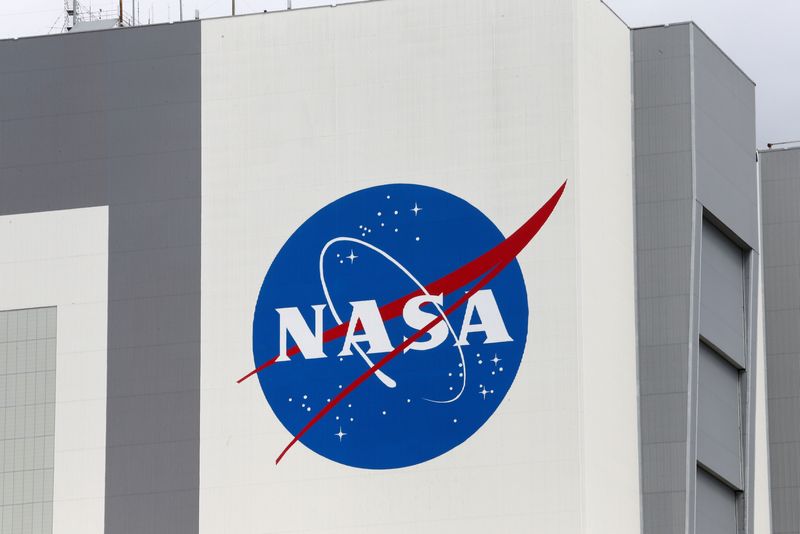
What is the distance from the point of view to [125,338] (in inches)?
2569

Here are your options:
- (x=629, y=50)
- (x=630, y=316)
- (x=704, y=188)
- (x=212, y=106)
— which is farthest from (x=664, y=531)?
(x=212, y=106)

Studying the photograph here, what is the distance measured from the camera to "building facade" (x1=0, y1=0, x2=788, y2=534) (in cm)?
6103

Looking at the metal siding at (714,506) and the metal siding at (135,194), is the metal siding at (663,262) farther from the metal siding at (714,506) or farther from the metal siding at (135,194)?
the metal siding at (135,194)

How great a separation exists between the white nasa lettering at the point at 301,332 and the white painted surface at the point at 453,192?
122 centimetres

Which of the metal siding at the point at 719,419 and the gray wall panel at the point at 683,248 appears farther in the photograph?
the metal siding at the point at 719,419

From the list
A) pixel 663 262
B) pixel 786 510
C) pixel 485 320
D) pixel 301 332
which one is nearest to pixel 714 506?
pixel 786 510

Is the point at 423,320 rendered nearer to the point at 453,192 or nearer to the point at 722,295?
the point at 453,192

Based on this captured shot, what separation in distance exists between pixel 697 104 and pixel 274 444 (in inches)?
699

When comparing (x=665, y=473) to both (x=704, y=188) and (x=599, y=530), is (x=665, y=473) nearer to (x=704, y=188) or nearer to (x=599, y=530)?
(x=599, y=530)

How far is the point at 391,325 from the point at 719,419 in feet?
37.3

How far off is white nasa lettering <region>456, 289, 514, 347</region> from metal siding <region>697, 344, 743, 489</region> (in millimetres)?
7086

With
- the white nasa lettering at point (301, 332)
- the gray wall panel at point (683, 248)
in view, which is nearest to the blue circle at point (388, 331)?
the white nasa lettering at point (301, 332)

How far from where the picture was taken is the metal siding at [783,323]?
224 feet

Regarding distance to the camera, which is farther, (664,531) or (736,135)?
(736,135)
